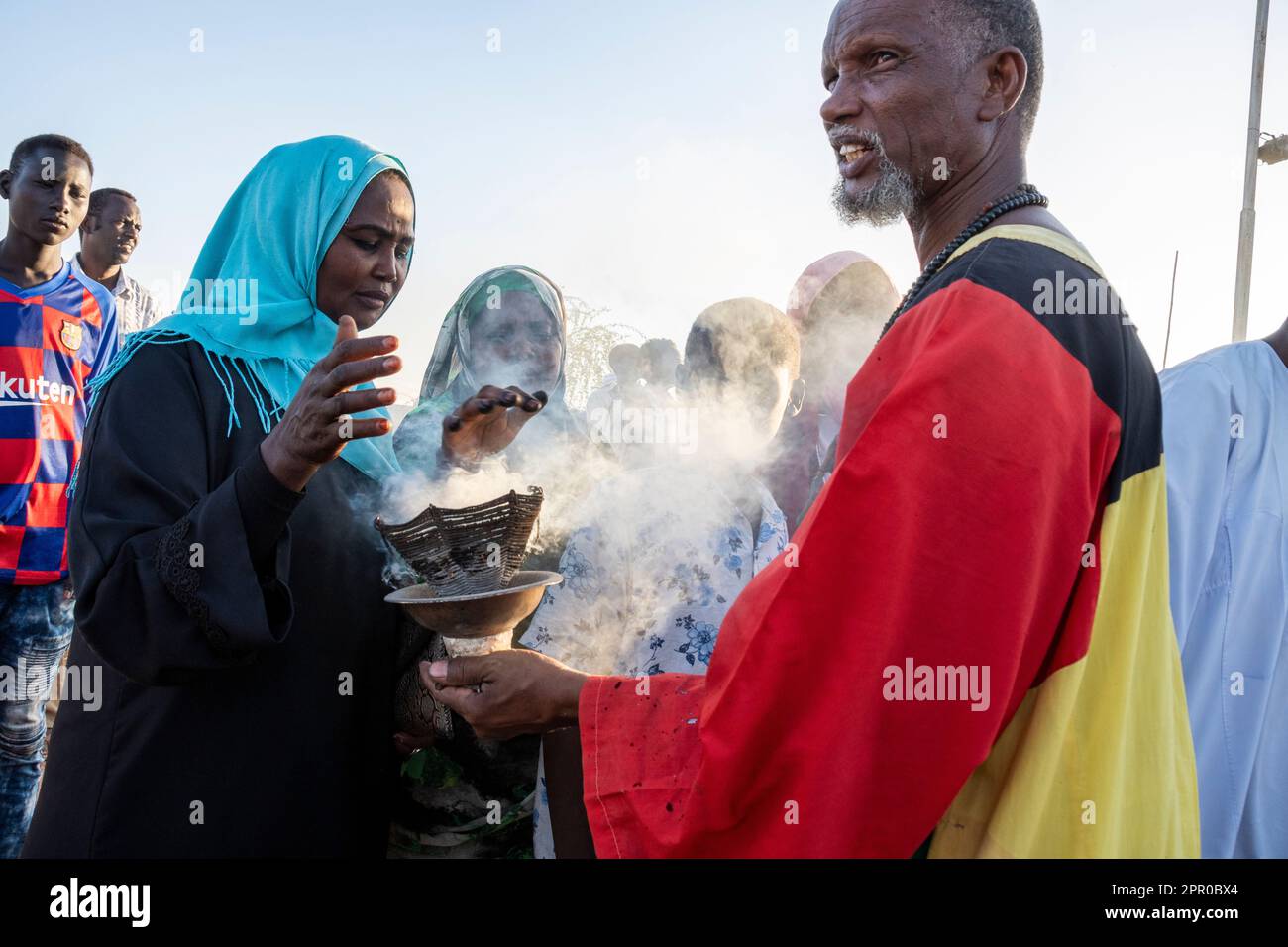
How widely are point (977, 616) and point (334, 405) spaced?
1409 mm

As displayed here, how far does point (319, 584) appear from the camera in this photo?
101 inches

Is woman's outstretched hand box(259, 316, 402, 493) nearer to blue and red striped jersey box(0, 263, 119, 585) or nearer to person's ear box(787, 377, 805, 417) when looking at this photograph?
person's ear box(787, 377, 805, 417)

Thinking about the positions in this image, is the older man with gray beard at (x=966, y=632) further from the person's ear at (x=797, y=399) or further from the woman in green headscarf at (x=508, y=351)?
the person's ear at (x=797, y=399)

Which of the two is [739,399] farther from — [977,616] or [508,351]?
[977,616]

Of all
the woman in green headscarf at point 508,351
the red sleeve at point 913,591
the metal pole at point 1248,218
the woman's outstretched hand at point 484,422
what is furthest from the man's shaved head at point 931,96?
the metal pole at point 1248,218

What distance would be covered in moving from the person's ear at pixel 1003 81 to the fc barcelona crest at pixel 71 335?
5050mm

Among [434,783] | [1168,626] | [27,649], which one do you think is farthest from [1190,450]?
[27,649]

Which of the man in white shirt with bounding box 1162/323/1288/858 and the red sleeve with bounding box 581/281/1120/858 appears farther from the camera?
the man in white shirt with bounding box 1162/323/1288/858

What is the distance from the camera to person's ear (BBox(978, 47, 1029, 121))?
2.15 metres

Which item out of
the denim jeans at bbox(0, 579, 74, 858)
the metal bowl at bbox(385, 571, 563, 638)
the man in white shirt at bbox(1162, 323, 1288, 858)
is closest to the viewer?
the metal bowl at bbox(385, 571, 563, 638)

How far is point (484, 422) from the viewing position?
288 cm

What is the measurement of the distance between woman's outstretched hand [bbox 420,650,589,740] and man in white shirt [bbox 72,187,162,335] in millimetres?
5826

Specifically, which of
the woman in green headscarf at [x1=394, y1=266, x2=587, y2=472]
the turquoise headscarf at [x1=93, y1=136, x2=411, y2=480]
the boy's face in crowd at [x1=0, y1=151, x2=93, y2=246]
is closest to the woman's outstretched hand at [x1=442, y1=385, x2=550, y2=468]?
the turquoise headscarf at [x1=93, y1=136, x2=411, y2=480]
